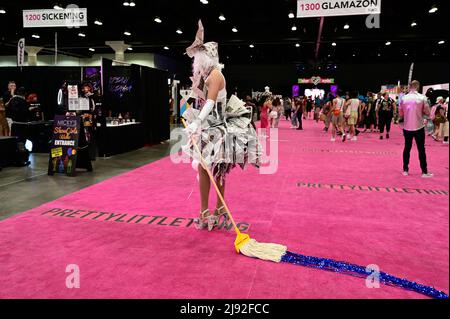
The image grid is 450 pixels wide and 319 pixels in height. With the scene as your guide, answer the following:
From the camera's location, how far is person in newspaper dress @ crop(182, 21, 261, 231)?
3299mm

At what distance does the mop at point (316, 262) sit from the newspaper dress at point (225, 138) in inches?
5.0

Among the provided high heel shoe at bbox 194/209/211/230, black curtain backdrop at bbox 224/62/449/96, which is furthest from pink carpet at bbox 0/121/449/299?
black curtain backdrop at bbox 224/62/449/96

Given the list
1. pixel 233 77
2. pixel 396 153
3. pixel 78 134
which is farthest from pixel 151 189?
pixel 233 77

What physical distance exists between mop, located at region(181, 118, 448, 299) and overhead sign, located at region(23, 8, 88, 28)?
7.14 meters

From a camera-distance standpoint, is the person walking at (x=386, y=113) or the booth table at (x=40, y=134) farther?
the person walking at (x=386, y=113)

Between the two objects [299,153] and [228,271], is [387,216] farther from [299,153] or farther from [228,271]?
[299,153]

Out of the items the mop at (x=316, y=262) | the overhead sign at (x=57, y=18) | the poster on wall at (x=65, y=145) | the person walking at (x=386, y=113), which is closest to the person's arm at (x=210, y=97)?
the mop at (x=316, y=262)

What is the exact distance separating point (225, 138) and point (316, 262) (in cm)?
132

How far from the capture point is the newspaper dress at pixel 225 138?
3.33m

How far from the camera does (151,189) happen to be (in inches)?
212

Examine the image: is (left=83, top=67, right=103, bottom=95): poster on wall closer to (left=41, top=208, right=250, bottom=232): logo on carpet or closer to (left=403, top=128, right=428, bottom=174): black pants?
(left=41, top=208, right=250, bottom=232): logo on carpet

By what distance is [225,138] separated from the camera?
10.9 feet

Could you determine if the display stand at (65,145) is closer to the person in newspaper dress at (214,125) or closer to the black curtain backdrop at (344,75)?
the person in newspaper dress at (214,125)

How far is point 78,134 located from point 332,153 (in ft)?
19.9
